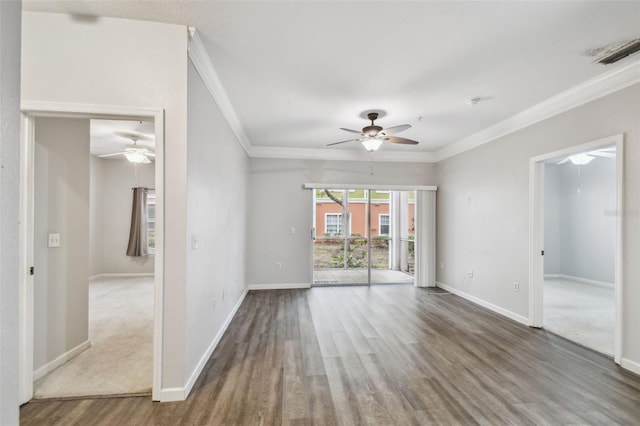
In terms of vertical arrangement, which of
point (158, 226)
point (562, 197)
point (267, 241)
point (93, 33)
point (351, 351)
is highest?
point (93, 33)

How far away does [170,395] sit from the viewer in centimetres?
210

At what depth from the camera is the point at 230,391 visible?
2.23 m

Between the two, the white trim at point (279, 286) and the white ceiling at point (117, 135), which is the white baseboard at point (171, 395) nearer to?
the white trim at point (279, 286)

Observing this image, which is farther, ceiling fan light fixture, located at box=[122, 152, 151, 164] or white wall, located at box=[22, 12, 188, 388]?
ceiling fan light fixture, located at box=[122, 152, 151, 164]

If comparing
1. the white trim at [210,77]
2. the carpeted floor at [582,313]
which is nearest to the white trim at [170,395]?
the white trim at [210,77]

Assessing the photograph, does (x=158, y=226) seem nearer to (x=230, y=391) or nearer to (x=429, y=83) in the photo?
(x=230, y=391)

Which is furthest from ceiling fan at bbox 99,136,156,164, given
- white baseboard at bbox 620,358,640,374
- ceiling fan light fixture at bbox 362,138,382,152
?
white baseboard at bbox 620,358,640,374

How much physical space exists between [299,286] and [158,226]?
3.88 metres

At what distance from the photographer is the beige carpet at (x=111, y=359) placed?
7.35ft

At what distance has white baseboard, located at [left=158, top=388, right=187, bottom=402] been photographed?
209 cm

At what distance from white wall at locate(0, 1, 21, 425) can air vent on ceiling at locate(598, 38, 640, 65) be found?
3720 mm

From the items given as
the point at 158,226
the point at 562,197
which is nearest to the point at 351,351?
the point at 158,226

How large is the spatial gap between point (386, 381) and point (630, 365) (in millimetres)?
2260

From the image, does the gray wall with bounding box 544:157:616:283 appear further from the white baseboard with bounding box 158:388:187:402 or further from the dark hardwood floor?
the white baseboard with bounding box 158:388:187:402
